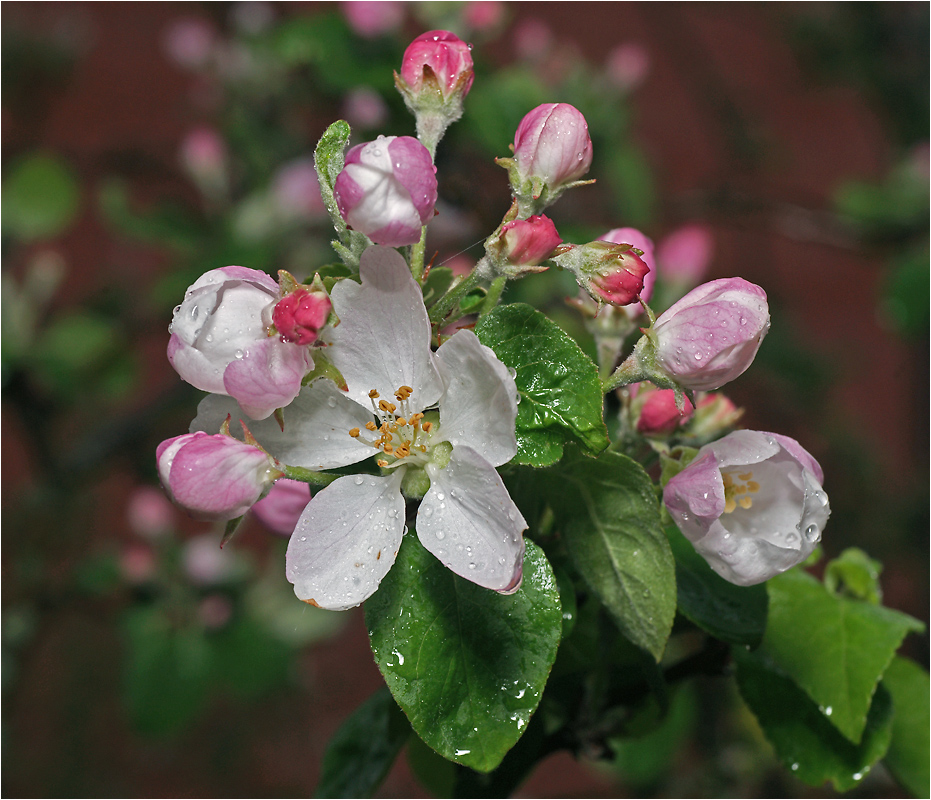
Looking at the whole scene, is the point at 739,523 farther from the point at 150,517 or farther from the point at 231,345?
the point at 150,517

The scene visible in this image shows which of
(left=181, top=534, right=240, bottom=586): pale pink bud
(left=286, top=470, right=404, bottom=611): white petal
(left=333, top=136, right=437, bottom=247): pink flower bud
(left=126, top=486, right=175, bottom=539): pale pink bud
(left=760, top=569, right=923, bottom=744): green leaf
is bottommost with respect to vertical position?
(left=181, top=534, right=240, bottom=586): pale pink bud

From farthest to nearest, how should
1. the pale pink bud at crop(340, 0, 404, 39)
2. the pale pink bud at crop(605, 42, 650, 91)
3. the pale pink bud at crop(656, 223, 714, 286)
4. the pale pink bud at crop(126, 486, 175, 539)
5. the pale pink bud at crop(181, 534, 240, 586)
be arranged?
the pale pink bud at crop(605, 42, 650, 91) < the pale pink bud at crop(126, 486, 175, 539) < the pale pink bud at crop(181, 534, 240, 586) < the pale pink bud at crop(340, 0, 404, 39) < the pale pink bud at crop(656, 223, 714, 286)

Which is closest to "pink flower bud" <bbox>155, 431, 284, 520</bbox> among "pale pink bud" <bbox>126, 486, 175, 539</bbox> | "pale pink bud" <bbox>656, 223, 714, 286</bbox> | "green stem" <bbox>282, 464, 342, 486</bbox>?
"green stem" <bbox>282, 464, 342, 486</bbox>

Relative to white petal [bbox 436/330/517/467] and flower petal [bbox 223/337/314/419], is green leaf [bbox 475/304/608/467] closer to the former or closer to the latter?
white petal [bbox 436/330/517/467]

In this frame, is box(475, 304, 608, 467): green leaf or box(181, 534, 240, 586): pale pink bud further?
box(181, 534, 240, 586): pale pink bud

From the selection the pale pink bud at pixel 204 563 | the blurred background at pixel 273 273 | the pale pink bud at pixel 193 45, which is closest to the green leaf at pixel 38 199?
the blurred background at pixel 273 273

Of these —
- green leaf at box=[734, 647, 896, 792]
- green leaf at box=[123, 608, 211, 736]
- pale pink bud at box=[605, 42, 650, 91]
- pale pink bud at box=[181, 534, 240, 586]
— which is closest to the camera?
green leaf at box=[734, 647, 896, 792]
